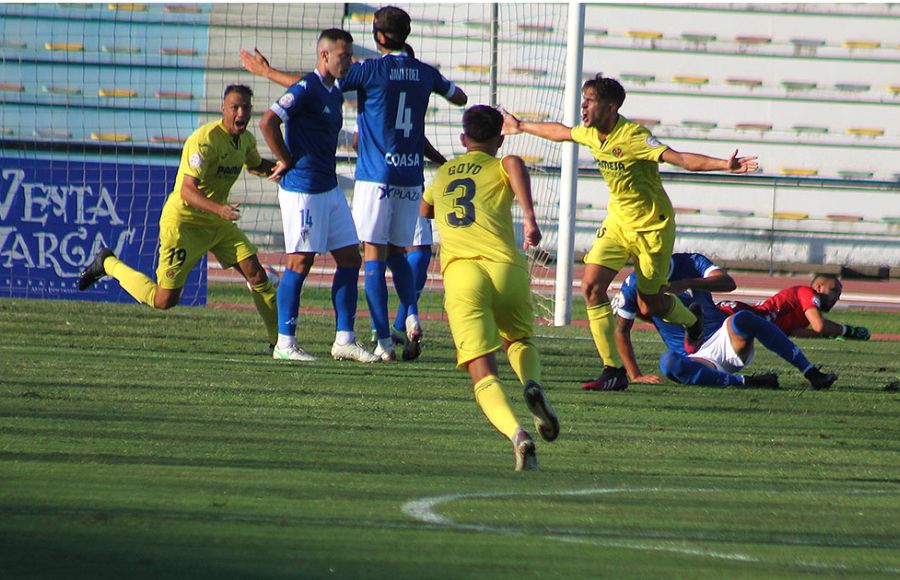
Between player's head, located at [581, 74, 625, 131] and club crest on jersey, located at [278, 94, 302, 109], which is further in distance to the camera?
club crest on jersey, located at [278, 94, 302, 109]

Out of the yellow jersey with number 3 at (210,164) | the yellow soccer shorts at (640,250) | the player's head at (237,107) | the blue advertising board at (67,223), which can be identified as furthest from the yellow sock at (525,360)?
the blue advertising board at (67,223)

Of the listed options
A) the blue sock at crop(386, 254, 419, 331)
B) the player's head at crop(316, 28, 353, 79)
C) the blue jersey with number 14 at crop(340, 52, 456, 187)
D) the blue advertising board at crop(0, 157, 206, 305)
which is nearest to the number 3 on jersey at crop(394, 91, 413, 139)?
the blue jersey with number 14 at crop(340, 52, 456, 187)

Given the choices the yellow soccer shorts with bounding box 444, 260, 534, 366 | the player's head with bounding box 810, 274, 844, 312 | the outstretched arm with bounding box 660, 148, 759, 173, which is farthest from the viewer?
the player's head with bounding box 810, 274, 844, 312

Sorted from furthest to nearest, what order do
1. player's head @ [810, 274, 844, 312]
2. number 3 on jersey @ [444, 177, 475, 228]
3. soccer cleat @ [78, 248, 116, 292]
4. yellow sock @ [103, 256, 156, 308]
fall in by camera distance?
soccer cleat @ [78, 248, 116, 292], player's head @ [810, 274, 844, 312], yellow sock @ [103, 256, 156, 308], number 3 on jersey @ [444, 177, 475, 228]

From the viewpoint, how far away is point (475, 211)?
6293 millimetres

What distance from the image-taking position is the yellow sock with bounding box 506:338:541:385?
20.3 feet

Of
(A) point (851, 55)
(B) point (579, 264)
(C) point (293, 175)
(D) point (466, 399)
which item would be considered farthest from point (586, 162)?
(D) point (466, 399)

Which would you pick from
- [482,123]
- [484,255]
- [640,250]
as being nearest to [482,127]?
[482,123]

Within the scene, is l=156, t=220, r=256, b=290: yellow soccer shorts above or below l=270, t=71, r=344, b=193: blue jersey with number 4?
below

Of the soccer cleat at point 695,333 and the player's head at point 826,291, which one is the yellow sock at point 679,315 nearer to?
the soccer cleat at point 695,333

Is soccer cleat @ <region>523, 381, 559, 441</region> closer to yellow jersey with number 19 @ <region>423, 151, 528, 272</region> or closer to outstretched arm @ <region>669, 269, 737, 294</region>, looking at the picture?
yellow jersey with number 19 @ <region>423, 151, 528, 272</region>

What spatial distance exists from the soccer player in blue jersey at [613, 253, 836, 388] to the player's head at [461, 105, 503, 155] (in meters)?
3.32

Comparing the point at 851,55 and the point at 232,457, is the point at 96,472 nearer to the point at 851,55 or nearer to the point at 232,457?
the point at 232,457

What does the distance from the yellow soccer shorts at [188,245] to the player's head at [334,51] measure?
142 cm
